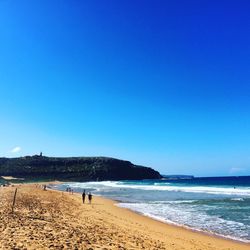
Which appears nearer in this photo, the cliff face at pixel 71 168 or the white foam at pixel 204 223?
the white foam at pixel 204 223

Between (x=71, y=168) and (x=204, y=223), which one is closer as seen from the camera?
(x=204, y=223)

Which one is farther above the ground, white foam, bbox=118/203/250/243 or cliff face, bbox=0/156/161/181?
cliff face, bbox=0/156/161/181

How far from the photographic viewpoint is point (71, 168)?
525 ft

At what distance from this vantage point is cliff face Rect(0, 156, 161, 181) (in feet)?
488

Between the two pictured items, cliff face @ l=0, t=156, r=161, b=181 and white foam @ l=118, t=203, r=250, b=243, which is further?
cliff face @ l=0, t=156, r=161, b=181

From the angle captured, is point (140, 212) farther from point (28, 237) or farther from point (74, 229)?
point (28, 237)

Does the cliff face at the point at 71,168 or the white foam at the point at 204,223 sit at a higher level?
the cliff face at the point at 71,168

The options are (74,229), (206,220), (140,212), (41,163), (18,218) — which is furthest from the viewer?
(41,163)

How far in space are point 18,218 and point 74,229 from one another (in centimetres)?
387

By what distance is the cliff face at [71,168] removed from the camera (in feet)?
488

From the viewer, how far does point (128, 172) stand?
179m

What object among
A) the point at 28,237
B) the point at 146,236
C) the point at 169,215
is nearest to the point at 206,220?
the point at 169,215

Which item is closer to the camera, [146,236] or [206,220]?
[146,236]

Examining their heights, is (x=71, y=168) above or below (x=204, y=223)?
above
